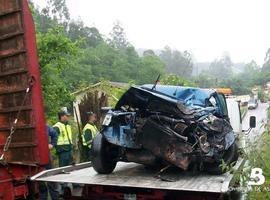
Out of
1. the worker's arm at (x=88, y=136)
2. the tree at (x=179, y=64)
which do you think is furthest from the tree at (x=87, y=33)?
the worker's arm at (x=88, y=136)

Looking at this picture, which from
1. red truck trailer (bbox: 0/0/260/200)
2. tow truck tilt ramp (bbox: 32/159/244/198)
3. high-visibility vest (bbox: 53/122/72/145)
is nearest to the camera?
tow truck tilt ramp (bbox: 32/159/244/198)

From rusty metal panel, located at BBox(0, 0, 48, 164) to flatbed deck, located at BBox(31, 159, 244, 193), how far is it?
0.75m

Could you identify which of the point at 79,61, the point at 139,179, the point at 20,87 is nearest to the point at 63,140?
the point at 20,87

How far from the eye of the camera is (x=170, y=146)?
6359mm

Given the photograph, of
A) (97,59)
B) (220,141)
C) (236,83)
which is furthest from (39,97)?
(236,83)

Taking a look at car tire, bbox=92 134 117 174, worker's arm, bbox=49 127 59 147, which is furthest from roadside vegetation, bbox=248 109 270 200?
worker's arm, bbox=49 127 59 147

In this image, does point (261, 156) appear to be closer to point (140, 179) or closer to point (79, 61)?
point (140, 179)

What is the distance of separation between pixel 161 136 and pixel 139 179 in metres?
0.71

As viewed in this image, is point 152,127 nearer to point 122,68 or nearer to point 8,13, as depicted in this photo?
point 8,13

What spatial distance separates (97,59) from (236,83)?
24011mm

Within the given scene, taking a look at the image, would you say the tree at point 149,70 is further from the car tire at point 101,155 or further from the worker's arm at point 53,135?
the car tire at point 101,155

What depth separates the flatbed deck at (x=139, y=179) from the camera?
18.8 feet

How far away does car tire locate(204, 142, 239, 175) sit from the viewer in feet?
22.7

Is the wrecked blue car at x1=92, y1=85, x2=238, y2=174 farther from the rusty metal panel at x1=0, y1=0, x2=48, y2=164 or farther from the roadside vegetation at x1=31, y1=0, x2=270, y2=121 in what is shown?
the roadside vegetation at x1=31, y1=0, x2=270, y2=121
